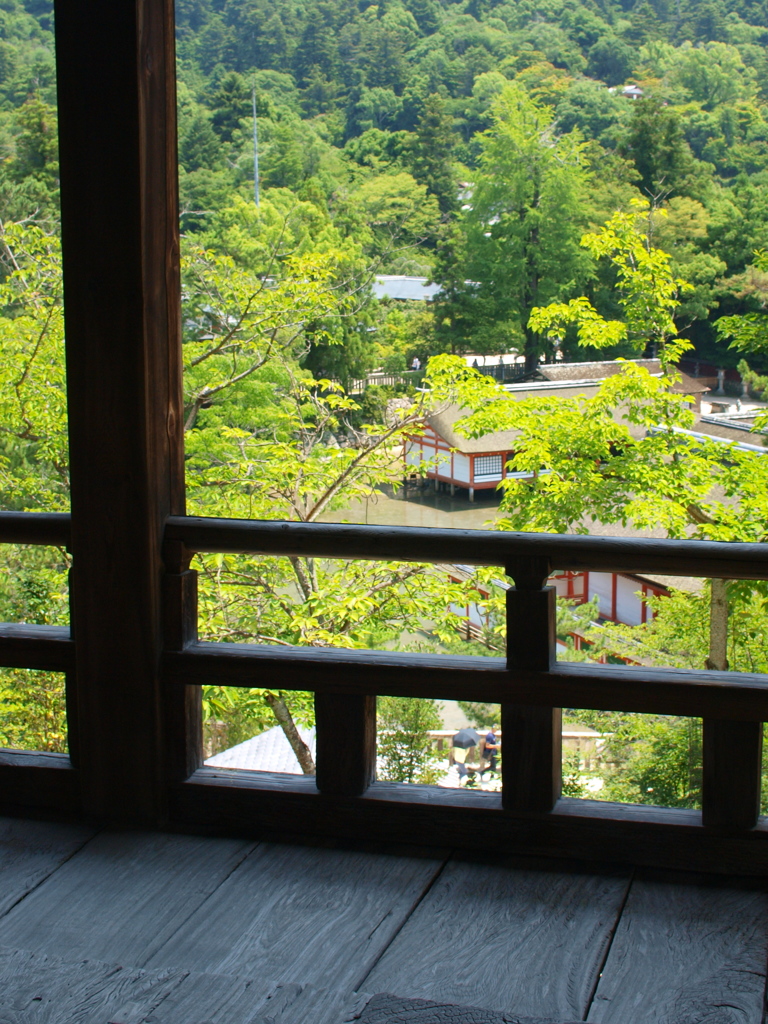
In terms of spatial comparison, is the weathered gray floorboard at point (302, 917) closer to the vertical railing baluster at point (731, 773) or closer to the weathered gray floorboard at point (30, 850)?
the weathered gray floorboard at point (30, 850)

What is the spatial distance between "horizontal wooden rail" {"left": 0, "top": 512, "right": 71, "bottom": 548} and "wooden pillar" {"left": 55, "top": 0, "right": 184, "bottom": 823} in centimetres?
6

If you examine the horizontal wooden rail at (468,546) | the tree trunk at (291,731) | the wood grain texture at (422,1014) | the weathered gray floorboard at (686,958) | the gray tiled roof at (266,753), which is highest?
the horizontal wooden rail at (468,546)

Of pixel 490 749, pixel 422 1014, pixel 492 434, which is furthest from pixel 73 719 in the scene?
pixel 492 434

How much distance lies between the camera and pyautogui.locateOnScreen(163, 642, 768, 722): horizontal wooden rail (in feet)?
4.08

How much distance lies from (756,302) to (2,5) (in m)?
9.01

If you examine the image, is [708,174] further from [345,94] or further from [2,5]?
[2,5]

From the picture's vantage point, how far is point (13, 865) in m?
1.31

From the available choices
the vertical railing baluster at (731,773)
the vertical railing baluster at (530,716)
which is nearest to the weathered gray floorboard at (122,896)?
the vertical railing baluster at (530,716)

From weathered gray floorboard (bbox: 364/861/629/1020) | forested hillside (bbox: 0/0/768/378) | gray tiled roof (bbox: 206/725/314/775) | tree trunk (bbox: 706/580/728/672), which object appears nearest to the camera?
weathered gray floorboard (bbox: 364/861/629/1020)

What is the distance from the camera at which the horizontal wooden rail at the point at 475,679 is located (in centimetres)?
124

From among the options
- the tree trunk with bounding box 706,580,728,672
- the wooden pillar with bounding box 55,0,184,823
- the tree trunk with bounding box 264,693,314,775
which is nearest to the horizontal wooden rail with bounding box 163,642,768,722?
the wooden pillar with bounding box 55,0,184,823

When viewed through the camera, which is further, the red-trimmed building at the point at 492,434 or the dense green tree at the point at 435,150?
the dense green tree at the point at 435,150

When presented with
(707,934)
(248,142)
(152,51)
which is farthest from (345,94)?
(707,934)

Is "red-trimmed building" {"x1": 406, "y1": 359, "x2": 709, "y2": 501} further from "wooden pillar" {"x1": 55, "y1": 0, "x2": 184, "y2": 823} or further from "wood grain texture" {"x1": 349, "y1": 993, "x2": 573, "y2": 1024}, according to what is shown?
"wood grain texture" {"x1": 349, "y1": 993, "x2": 573, "y2": 1024}
